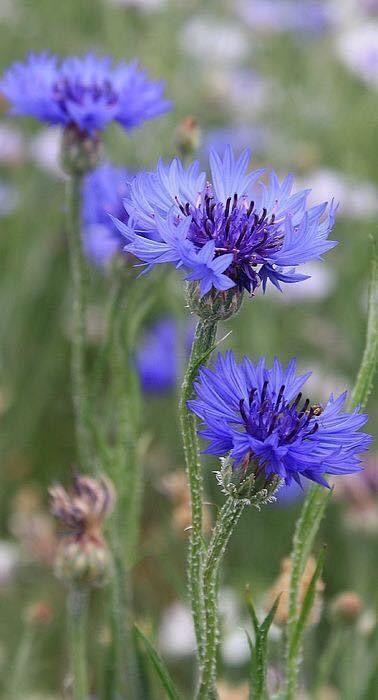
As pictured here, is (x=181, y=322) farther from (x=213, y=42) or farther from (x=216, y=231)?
(x=213, y=42)

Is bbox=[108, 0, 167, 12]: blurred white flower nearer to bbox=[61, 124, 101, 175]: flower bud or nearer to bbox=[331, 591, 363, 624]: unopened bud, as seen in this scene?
bbox=[61, 124, 101, 175]: flower bud

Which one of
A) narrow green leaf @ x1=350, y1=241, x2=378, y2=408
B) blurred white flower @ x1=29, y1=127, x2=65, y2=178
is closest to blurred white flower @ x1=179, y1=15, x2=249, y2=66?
blurred white flower @ x1=29, y1=127, x2=65, y2=178

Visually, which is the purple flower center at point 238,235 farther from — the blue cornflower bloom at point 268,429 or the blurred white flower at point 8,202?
the blurred white flower at point 8,202

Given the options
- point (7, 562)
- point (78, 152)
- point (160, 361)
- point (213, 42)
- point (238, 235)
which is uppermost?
point (213, 42)

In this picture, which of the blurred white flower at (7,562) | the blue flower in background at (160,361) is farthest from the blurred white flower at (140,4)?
the blurred white flower at (7,562)

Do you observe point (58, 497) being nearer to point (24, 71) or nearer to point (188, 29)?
point (24, 71)

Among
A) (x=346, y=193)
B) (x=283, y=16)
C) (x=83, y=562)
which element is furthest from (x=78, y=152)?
(x=283, y=16)
